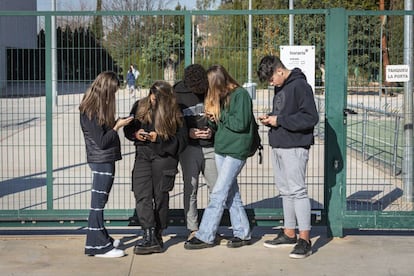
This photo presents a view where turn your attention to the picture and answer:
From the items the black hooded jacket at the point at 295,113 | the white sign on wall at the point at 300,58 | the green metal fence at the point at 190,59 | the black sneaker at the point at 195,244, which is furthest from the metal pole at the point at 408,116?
the black sneaker at the point at 195,244

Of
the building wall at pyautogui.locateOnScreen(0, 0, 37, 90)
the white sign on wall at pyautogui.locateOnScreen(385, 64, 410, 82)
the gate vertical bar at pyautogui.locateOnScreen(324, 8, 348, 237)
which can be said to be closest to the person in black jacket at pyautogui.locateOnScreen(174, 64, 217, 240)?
the gate vertical bar at pyautogui.locateOnScreen(324, 8, 348, 237)

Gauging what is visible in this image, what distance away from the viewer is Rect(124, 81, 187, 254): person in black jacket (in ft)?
22.4

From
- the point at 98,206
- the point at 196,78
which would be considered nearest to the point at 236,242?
the point at 98,206

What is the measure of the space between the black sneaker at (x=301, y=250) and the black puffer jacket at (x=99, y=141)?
75.5 inches

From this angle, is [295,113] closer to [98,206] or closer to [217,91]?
[217,91]

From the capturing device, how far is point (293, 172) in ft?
22.6

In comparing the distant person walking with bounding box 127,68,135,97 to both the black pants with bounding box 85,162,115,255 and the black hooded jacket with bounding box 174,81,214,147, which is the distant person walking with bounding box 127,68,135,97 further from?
the black pants with bounding box 85,162,115,255

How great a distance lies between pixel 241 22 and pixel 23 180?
5688 mm

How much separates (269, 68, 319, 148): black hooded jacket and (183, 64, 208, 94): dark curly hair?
0.71 m

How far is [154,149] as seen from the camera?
692cm

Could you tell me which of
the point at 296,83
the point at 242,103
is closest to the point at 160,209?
the point at 242,103

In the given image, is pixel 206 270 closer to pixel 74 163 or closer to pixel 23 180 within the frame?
pixel 23 180

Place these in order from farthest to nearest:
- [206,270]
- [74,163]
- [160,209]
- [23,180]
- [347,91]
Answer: [74,163] < [23,180] < [347,91] < [160,209] < [206,270]

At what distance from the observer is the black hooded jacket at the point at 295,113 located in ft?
22.1
